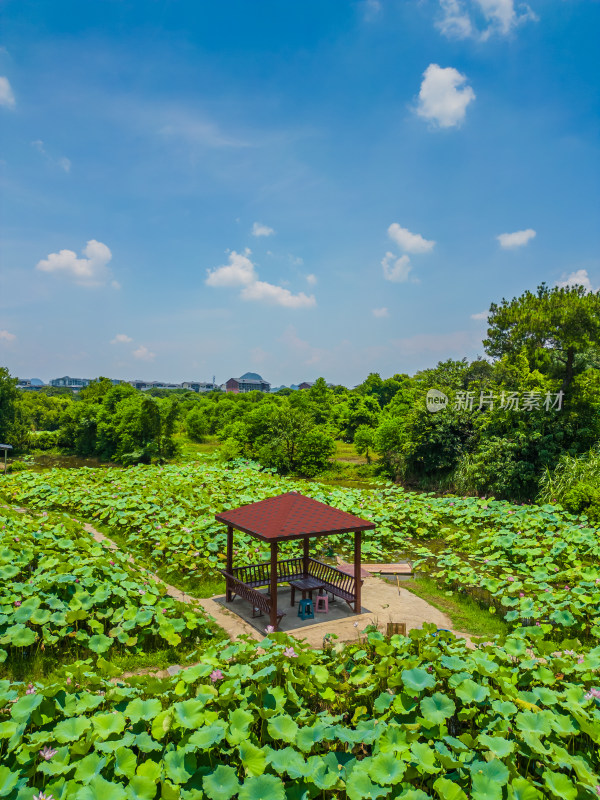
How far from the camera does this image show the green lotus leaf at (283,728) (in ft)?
11.2

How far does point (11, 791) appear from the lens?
3.00m

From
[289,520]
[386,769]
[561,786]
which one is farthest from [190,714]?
[289,520]

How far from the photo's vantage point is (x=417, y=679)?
4051 millimetres

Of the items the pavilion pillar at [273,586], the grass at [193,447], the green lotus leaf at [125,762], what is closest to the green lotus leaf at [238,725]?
the green lotus leaf at [125,762]

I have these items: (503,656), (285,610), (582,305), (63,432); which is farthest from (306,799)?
(63,432)

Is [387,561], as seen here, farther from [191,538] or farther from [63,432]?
[63,432]

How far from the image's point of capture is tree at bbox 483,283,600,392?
1584 centimetres

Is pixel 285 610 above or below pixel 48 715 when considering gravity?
below

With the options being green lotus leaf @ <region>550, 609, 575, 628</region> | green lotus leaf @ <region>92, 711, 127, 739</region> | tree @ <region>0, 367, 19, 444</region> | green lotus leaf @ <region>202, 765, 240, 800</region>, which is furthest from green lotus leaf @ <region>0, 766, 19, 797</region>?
tree @ <region>0, 367, 19, 444</region>

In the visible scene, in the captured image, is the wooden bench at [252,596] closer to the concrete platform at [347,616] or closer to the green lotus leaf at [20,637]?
the concrete platform at [347,616]

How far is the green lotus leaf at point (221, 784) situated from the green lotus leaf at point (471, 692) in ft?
6.05

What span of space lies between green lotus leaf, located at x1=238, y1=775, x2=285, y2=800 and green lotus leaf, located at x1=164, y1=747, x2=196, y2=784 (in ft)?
1.49

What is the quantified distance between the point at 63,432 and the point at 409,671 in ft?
110

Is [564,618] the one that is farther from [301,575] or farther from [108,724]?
[108,724]
